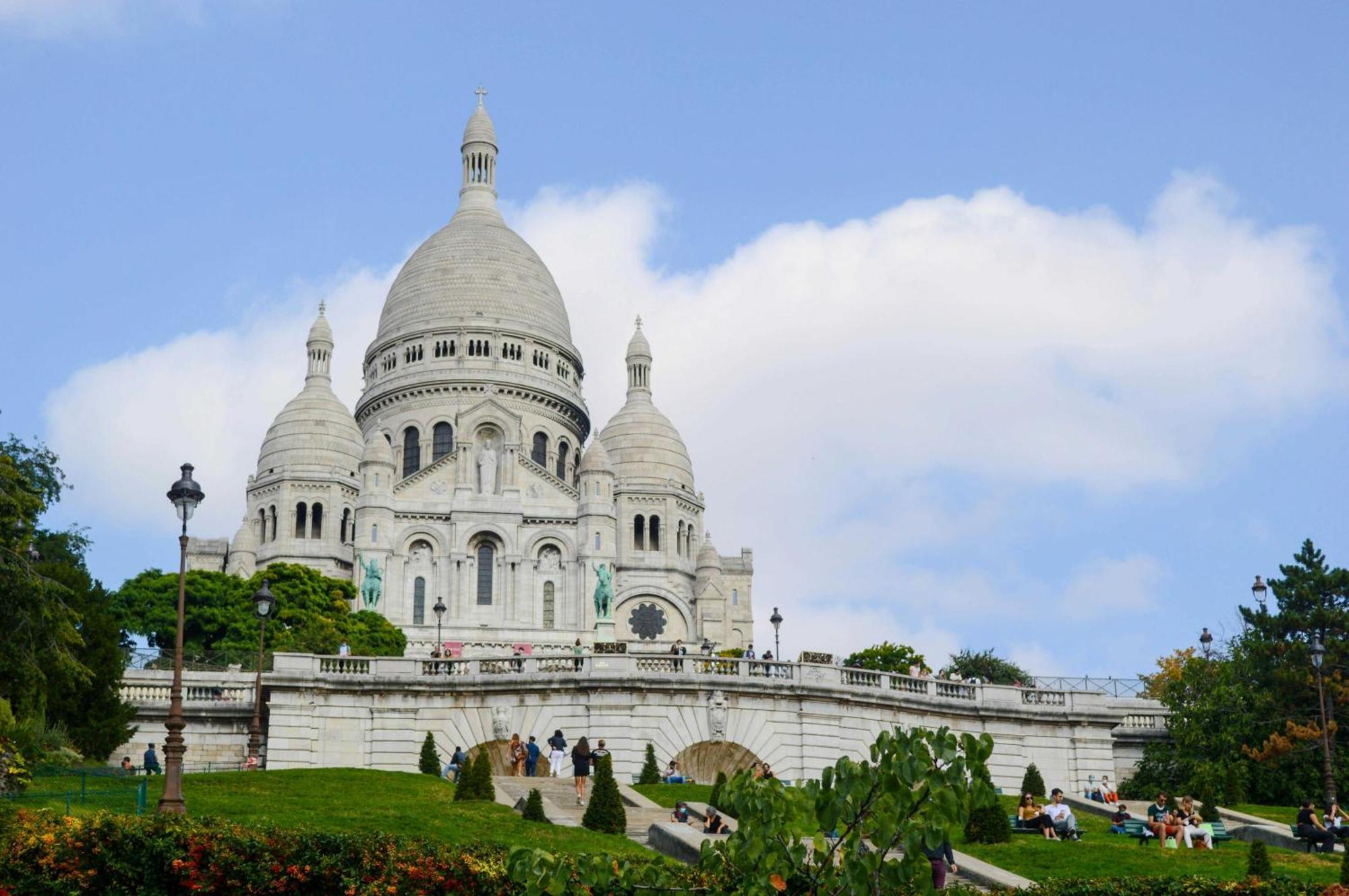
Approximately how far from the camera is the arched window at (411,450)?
109 meters

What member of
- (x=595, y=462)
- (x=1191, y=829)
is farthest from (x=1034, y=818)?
(x=595, y=462)

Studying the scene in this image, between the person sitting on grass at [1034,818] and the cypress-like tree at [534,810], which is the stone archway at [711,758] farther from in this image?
the cypress-like tree at [534,810]

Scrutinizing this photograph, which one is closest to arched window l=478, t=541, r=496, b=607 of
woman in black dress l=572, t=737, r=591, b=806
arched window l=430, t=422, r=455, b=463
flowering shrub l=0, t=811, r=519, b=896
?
arched window l=430, t=422, r=455, b=463

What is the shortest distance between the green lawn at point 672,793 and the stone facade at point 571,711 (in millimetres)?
3235

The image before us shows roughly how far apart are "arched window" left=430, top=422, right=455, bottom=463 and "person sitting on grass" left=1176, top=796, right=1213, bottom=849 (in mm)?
79765

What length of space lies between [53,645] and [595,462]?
229 feet

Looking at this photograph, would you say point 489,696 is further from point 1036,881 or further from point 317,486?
point 317,486

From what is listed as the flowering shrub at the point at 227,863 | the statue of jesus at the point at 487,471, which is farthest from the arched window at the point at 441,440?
the flowering shrub at the point at 227,863

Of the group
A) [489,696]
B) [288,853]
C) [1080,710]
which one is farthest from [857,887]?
[1080,710]

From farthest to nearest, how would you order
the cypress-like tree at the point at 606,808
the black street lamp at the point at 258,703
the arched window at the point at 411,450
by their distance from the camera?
the arched window at the point at 411,450
the black street lamp at the point at 258,703
the cypress-like tree at the point at 606,808

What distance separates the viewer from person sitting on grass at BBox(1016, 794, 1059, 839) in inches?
1168

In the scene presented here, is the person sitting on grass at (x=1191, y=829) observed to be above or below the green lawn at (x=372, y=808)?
below

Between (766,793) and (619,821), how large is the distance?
15.3 meters

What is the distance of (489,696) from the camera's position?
133 feet
